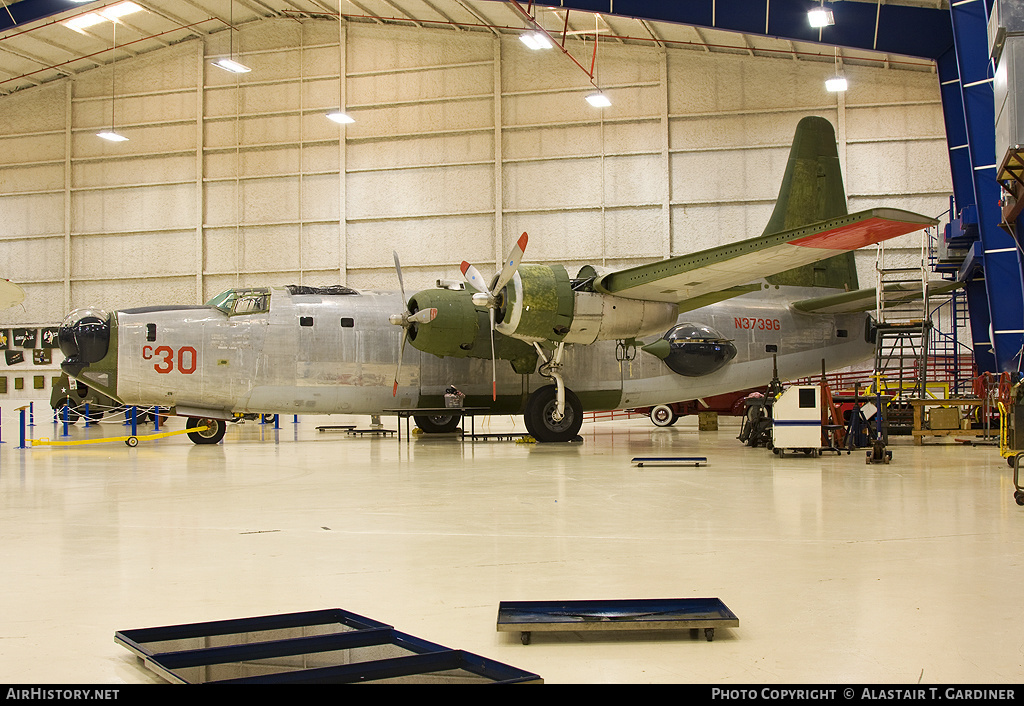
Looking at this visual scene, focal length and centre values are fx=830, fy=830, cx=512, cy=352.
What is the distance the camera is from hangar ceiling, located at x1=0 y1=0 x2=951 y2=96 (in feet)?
73.3

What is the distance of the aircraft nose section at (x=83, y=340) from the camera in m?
15.4

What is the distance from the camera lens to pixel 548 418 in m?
18.0

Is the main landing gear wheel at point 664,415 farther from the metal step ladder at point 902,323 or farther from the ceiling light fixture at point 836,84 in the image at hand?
the ceiling light fixture at point 836,84

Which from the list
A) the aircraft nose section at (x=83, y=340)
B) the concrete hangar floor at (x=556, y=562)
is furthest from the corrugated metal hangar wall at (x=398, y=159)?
the concrete hangar floor at (x=556, y=562)

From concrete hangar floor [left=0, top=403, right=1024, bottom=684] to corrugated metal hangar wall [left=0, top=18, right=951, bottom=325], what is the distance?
74.5ft

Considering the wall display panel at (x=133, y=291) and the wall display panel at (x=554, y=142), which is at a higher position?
the wall display panel at (x=554, y=142)

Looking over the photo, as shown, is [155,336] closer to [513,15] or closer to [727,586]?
[727,586]

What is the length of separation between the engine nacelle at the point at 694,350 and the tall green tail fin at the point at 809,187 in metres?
2.64

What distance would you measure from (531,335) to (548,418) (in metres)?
2.91

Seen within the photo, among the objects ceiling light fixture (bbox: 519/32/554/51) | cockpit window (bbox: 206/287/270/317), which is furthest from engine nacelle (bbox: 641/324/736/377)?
ceiling light fixture (bbox: 519/32/554/51)

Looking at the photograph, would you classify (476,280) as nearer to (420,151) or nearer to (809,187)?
(809,187)

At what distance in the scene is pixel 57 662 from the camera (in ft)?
12.2

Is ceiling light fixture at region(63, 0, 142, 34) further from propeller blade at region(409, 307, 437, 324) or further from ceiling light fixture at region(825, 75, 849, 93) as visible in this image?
ceiling light fixture at region(825, 75, 849, 93)

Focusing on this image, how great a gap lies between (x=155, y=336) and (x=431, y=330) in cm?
526
